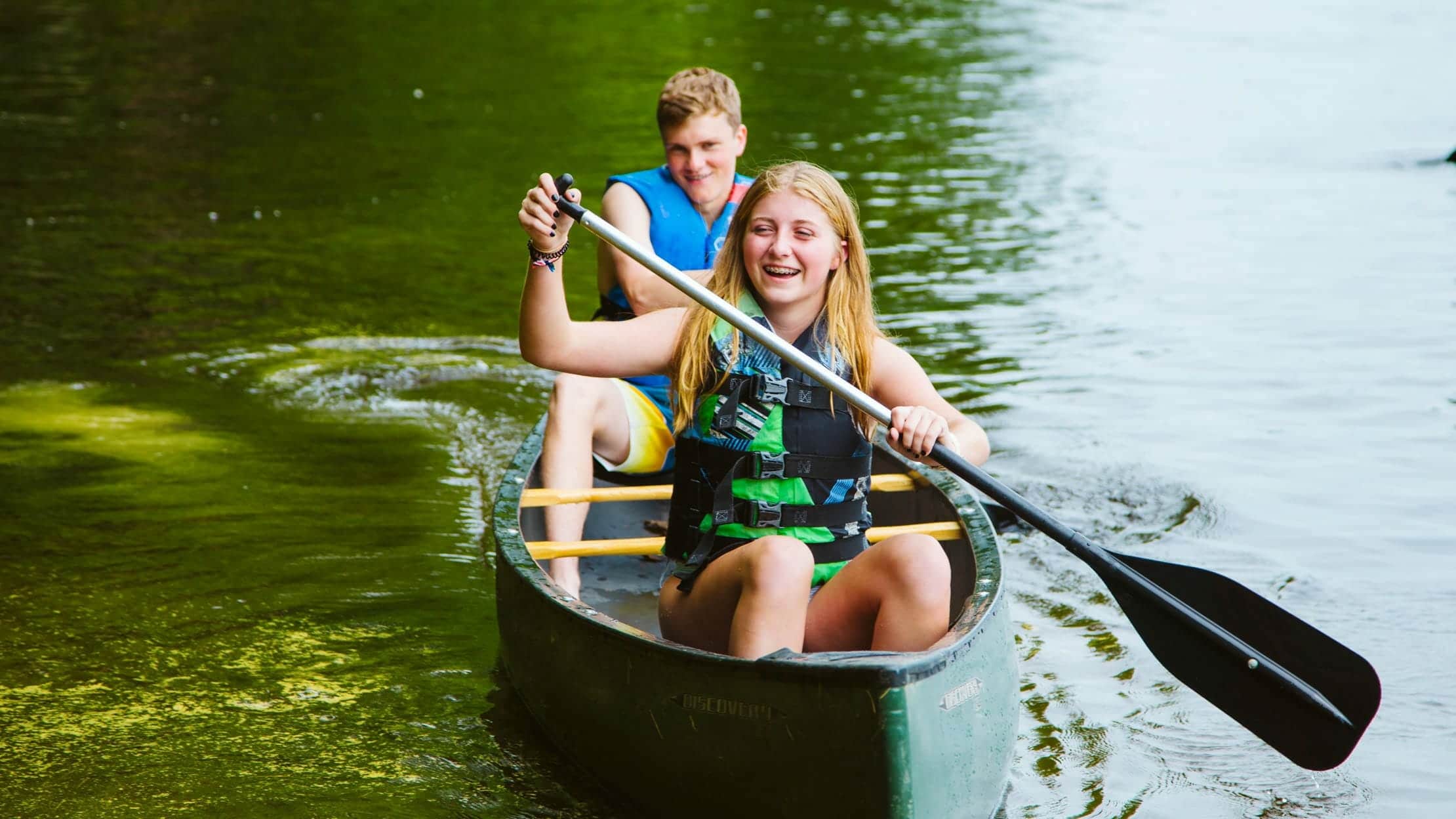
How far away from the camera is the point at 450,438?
6.01 meters

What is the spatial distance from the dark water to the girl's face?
1.18 m

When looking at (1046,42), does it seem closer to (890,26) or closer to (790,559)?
(890,26)

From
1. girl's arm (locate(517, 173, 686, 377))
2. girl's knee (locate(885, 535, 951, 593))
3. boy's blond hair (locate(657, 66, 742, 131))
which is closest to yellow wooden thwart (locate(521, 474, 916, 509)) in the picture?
girl's arm (locate(517, 173, 686, 377))

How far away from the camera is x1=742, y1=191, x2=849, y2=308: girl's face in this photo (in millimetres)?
3166

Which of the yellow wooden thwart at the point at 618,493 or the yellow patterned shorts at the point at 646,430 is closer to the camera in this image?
the yellow wooden thwart at the point at 618,493

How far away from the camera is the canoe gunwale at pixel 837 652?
2.62 metres

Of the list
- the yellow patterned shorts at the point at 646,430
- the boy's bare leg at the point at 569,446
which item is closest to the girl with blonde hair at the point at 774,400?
the boy's bare leg at the point at 569,446

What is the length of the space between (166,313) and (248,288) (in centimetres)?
60

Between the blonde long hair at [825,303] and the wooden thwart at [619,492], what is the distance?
566mm

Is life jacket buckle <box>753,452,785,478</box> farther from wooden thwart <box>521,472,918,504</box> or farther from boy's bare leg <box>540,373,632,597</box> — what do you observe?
boy's bare leg <box>540,373,632,597</box>

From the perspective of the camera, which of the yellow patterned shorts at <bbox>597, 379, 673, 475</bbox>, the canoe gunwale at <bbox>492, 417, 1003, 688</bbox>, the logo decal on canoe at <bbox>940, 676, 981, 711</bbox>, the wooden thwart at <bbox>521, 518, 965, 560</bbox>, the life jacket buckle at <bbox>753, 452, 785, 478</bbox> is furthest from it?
the yellow patterned shorts at <bbox>597, 379, 673, 475</bbox>

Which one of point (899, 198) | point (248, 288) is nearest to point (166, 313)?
point (248, 288)

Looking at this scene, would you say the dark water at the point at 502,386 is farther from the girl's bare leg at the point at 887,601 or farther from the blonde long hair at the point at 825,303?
Answer: the blonde long hair at the point at 825,303

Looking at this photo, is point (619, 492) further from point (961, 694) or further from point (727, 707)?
point (961, 694)
